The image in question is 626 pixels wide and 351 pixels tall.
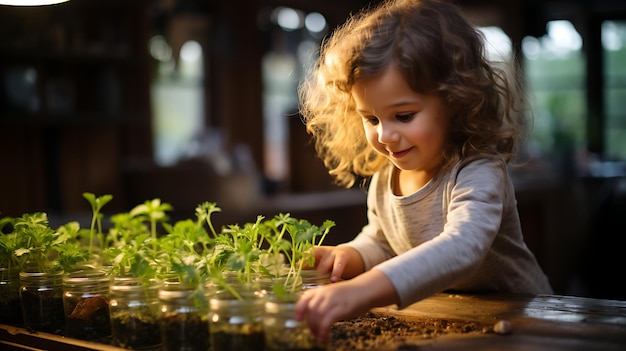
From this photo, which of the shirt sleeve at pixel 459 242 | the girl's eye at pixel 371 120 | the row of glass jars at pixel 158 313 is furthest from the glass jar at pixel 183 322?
the girl's eye at pixel 371 120

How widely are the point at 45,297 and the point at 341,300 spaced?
0.55 metres

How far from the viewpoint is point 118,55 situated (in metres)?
5.11

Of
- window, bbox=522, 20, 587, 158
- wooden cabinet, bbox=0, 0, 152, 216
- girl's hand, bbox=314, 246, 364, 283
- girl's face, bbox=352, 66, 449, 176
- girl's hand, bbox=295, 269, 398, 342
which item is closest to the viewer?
girl's hand, bbox=295, 269, 398, 342

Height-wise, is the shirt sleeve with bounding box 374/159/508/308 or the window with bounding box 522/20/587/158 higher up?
the window with bounding box 522/20/587/158

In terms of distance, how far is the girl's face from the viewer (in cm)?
122

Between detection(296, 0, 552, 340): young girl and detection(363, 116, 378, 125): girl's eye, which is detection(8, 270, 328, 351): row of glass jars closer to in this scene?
detection(296, 0, 552, 340): young girl

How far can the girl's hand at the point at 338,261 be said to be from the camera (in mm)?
1340

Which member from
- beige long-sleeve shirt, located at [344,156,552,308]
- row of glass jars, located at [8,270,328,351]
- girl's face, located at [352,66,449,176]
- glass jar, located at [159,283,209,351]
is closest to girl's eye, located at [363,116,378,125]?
girl's face, located at [352,66,449,176]

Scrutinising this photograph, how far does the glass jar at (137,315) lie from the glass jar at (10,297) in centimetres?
36

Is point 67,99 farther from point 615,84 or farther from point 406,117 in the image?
point 615,84

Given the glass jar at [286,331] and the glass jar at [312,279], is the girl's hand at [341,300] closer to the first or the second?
the glass jar at [286,331]

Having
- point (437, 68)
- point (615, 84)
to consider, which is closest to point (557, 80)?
point (615, 84)

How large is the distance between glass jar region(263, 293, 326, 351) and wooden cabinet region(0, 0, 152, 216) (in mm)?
3991

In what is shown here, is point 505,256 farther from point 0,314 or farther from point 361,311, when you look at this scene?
point 0,314
